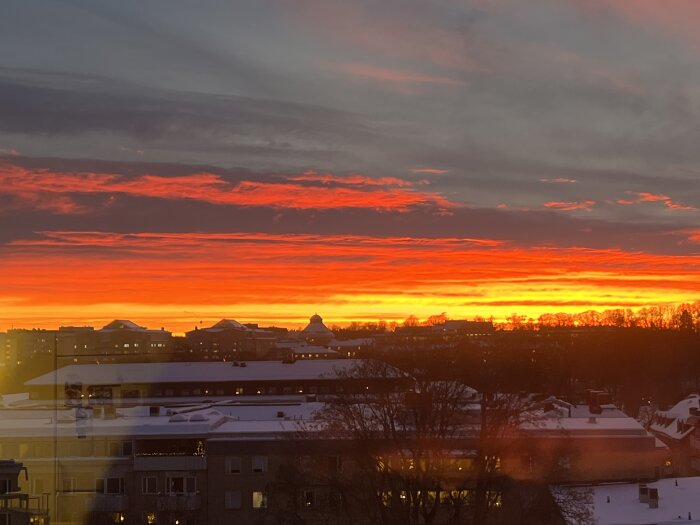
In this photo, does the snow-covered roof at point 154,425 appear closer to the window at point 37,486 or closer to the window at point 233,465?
the window at point 233,465

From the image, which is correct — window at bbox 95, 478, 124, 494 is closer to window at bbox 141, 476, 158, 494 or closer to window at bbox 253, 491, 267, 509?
window at bbox 141, 476, 158, 494

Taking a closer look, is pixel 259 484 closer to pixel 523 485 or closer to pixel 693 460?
pixel 523 485

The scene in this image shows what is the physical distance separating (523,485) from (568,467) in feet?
16.9

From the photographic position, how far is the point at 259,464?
3859cm

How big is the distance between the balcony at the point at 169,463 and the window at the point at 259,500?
2136 millimetres

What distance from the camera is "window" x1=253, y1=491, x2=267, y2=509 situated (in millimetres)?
37938

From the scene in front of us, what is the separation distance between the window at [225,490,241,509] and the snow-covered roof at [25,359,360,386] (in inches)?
1196

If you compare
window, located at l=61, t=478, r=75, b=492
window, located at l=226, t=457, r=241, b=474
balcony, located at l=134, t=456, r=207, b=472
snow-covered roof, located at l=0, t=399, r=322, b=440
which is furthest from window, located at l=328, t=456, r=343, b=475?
window, located at l=61, t=478, r=75, b=492

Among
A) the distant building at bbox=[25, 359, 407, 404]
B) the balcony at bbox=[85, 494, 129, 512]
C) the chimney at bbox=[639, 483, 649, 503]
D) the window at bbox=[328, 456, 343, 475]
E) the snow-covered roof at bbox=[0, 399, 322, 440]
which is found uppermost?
the distant building at bbox=[25, 359, 407, 404]

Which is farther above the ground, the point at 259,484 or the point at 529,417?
the point at 529,417

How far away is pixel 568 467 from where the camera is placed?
37719 mm

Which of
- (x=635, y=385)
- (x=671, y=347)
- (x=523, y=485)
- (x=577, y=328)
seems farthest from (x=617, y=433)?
(x=577, y=328)

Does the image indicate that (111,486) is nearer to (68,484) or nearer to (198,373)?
(68,484)

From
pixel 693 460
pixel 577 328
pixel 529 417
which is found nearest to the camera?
pixel 529 417
